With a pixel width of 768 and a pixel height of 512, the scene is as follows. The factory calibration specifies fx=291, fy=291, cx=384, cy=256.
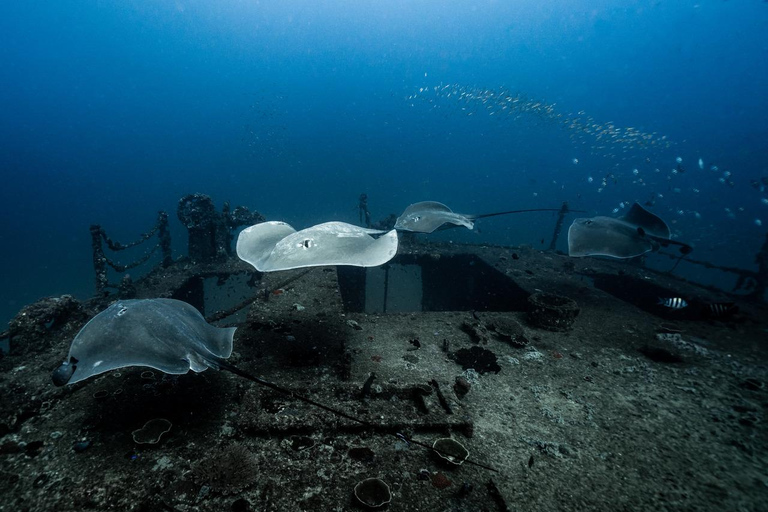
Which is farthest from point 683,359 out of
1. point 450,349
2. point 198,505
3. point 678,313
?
point 198,505

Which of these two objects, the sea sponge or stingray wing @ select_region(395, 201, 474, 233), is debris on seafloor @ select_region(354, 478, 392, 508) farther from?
stingray wing @ select_region(395, 201, 474, 233)

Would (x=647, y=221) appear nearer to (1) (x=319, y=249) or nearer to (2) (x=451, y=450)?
(2) (x=451, y=450)

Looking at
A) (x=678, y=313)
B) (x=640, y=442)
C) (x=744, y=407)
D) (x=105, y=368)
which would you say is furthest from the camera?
(x=678, y=313)

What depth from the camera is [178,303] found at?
3785 mm

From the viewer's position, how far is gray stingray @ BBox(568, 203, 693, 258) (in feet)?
19.5

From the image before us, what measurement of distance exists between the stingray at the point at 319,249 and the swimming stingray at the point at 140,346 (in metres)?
0.99

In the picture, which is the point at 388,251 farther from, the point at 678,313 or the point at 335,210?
the point at 335,210

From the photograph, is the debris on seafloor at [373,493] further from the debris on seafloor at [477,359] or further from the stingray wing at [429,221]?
the stingray wing at [429,221]

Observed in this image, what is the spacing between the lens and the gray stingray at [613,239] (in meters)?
5.96

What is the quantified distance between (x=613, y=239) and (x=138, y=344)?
8.06 meters

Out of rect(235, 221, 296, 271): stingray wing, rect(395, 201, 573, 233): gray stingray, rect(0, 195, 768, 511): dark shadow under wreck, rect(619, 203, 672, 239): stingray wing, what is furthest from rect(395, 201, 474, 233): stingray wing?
rect(619, 203, 672, 239): stingray wing

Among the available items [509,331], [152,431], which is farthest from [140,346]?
[509,331]

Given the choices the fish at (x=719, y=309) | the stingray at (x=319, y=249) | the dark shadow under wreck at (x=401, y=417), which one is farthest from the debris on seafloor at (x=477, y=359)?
the fish at (x=719, y=309)

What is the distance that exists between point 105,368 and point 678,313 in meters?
11.0
